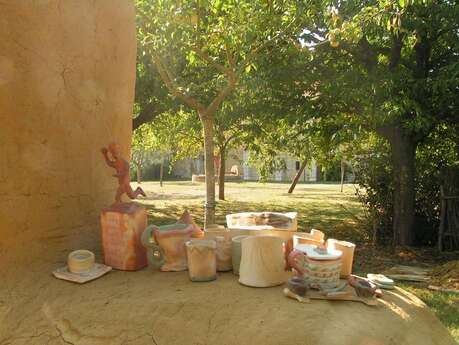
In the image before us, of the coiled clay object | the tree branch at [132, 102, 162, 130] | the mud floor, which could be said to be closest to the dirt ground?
the mud floor

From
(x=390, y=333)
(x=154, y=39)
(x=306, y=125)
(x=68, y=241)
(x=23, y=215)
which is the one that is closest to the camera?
(x=390, y=333)

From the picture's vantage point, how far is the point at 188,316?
7.52 feet

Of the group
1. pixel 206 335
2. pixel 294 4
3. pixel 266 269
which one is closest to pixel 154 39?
pixel 294 4

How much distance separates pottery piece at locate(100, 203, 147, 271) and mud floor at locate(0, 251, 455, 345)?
7.8 inches

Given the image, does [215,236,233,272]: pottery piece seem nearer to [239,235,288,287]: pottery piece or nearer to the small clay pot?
[239,235,288,287]: pottery piece

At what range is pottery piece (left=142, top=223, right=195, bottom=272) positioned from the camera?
288cm

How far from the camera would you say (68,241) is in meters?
3.08

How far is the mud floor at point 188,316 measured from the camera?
211cm

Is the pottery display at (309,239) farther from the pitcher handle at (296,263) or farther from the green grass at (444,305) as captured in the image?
the green grass at (444,305)

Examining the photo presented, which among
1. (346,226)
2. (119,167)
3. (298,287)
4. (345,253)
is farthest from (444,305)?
(346,226)

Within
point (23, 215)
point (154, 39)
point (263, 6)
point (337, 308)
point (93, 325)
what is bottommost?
point (93, 325)

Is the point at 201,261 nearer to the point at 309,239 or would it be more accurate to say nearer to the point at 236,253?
the point at 236,253

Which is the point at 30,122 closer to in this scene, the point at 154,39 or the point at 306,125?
the point at 154,39

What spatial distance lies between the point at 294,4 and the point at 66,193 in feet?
12.2
